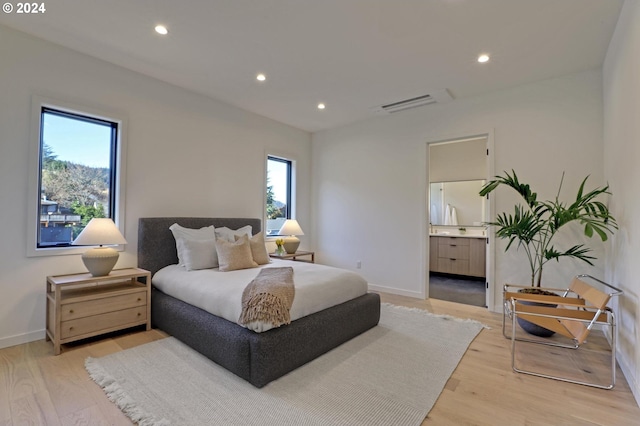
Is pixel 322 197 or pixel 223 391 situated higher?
pixel 322 197

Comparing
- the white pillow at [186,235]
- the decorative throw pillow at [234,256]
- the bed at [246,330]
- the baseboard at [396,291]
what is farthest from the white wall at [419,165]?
the white pillow at [186,235]

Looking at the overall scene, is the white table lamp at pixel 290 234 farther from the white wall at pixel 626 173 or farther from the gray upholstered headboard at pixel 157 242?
the white wall at pixel 626 173

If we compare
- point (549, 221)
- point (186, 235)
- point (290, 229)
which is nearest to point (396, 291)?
point (290, 229)

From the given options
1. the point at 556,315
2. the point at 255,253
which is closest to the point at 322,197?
the point at 255,253

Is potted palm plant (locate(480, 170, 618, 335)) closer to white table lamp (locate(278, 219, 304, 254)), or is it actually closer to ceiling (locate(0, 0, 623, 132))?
ceiling (locate(0, 0, 623, 132))

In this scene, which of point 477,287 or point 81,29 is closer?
point 81,29

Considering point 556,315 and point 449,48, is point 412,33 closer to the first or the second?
point 449,48

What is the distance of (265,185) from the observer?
16.0 ft

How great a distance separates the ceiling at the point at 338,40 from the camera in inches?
92.7

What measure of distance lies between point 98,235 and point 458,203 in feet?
20.0

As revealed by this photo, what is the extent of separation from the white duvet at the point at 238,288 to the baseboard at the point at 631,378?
206cm

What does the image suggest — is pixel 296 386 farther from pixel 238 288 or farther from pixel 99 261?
pixel 99 261

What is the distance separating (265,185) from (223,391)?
11.0 feet

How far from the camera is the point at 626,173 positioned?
2346 millimetres
